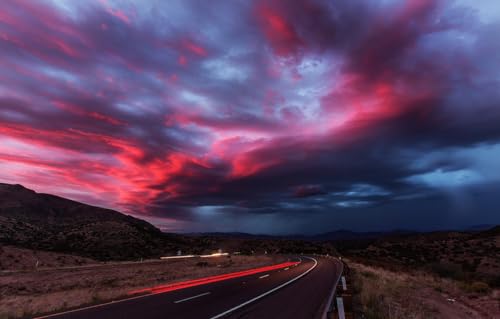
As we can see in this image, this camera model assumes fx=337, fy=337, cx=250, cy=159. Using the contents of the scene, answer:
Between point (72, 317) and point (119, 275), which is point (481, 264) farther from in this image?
point (72, 317)

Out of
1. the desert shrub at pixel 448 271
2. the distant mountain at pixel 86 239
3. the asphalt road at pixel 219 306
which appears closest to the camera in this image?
the asphalt road at pixel 219 306

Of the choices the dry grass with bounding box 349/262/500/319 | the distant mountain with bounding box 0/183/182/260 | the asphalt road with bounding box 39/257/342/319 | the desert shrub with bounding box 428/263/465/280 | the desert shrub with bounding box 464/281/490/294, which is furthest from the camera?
the distant mountain with bounding box 0/183/182/260

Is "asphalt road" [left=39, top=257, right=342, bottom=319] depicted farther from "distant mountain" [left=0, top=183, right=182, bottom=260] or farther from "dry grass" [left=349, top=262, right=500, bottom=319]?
"distant mountain" [left=0, top=183, right=182, bottom=260]

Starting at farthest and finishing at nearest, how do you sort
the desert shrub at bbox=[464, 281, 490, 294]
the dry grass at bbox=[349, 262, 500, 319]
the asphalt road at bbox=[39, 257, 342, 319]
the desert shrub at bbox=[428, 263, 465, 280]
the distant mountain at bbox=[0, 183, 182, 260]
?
1. the distant mountain at bbox=[0, 183, 182, 260]
2. the desert shrub at bbox=[428, 263, 465, 280]
3. the desert shrub at bbox=[464, 281, 490, 294]
4. the dry grass at bbox=[349, 262, 500, 319]
5. the asphalt road at bbox=[39, 257, 342, 319]

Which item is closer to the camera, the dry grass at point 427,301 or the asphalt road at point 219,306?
the asphalt road at point 219,306

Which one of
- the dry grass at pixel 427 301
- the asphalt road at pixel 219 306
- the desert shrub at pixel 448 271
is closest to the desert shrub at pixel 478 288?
the dry grass at pixel 427 301

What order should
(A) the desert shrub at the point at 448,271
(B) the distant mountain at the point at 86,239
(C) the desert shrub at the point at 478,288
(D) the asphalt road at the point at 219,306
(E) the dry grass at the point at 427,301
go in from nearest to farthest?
(D) the asphalt road at the point at 219,306 → (E) the dry grass at the point at 427,301 → (C) the desert shrub at the point at 478,288 → (A) the desert shrub at the point at 448,271 → (B) the distant mountain at the point at 86,239

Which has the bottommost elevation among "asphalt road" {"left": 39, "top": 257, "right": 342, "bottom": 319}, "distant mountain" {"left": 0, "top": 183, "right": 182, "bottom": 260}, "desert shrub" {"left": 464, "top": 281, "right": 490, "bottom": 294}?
"desert shrub" {"left": 464, "top": 281, "right": 490, "bottom": 294}

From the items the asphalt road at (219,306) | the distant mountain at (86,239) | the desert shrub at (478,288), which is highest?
the distant mountain at (86,239)

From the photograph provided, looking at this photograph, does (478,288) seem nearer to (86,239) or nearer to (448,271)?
(448,271)

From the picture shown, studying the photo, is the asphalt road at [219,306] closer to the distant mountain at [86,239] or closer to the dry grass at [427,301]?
the dry grass at [427,301]

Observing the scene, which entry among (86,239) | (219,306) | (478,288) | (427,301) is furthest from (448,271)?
(86,239)

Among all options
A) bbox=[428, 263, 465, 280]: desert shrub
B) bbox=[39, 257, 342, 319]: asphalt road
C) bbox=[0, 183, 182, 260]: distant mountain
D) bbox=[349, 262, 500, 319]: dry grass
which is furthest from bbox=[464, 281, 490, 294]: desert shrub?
bbox=[0, 183, 182, 260]: distant mountain

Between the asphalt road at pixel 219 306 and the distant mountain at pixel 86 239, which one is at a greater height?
the distant mountain at pixel 86 239
